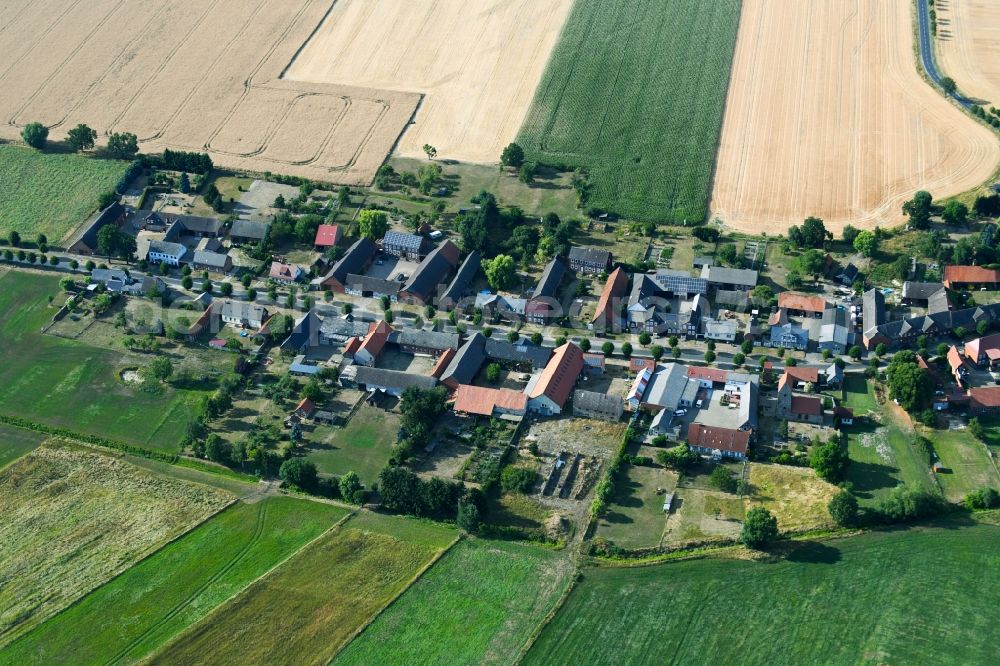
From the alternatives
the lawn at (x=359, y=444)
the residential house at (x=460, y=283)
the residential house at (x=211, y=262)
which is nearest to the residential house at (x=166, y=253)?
the residential house at (x=211, y=262)

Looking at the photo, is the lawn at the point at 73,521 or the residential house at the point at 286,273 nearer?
the lawn at the point at 73,521

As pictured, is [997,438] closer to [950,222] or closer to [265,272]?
[950,222]

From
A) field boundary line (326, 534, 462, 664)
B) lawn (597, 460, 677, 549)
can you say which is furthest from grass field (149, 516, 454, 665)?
lawn (597, 460, 677, 549)

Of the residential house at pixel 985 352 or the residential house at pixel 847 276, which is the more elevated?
the residential house at pixel 847 276

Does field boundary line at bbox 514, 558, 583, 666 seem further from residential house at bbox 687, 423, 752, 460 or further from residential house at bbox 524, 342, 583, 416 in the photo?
residential house at bbox 524, 342, 583, 416

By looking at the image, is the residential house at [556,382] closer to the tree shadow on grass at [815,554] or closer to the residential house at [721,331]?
the residential house at [721,331]

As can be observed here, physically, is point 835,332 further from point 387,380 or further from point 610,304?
point 387,380
